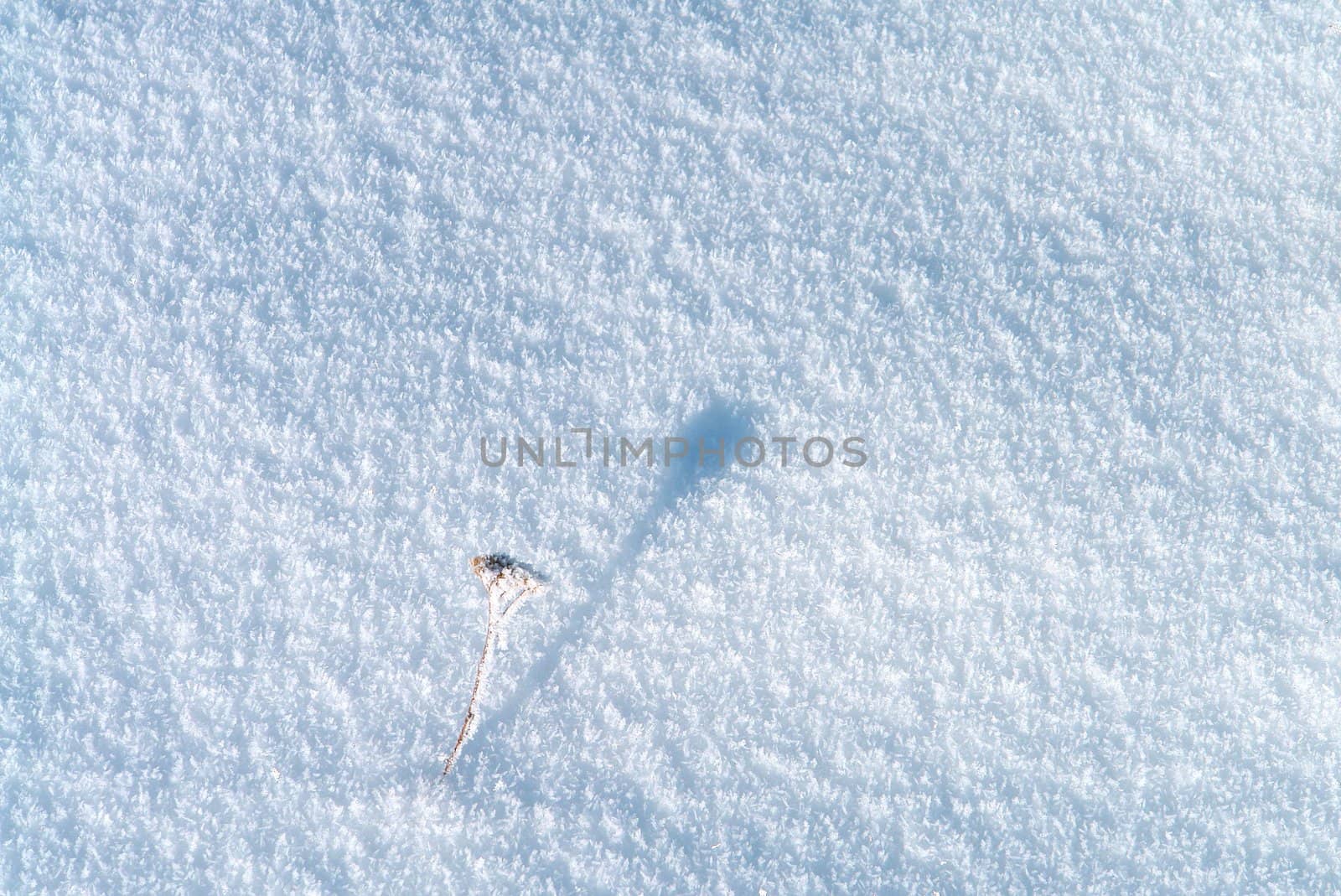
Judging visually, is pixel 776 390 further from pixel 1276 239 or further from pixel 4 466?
pixel 4 466

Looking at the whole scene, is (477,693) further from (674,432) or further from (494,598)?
(674,432)

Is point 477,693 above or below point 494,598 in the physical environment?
below

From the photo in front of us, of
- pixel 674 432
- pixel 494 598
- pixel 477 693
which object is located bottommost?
pixel 477 693

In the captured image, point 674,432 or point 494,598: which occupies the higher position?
point 674,432

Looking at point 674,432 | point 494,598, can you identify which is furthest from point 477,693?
point 674,432
